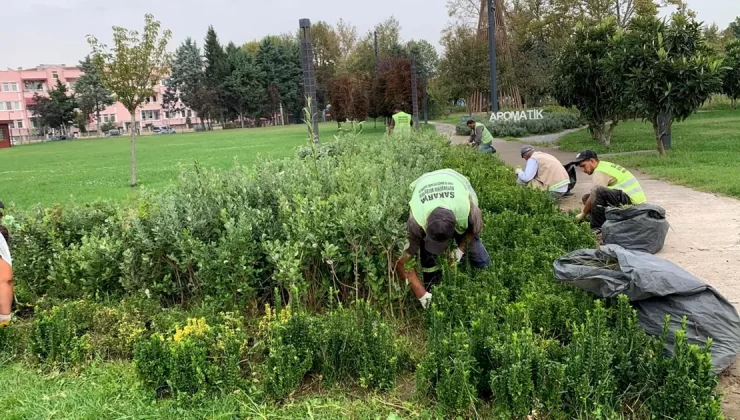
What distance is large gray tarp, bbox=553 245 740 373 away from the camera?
312 centimetres

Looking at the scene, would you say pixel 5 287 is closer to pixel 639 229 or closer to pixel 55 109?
pixel 639 229

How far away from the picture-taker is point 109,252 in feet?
13.3

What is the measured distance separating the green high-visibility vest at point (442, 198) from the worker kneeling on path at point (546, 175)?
14.1 feet

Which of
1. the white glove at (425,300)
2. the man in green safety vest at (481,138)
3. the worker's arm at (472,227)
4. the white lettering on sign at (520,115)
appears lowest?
the white glove at (425,300)

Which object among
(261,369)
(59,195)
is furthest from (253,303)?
(59,195)

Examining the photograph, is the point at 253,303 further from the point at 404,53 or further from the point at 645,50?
the point at 404,53

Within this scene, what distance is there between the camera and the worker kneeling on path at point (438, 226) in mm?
3512

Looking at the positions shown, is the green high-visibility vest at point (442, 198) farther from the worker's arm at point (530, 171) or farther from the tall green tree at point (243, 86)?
the tall green tree at point (243, 86)

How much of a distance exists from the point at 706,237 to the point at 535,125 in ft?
64.1

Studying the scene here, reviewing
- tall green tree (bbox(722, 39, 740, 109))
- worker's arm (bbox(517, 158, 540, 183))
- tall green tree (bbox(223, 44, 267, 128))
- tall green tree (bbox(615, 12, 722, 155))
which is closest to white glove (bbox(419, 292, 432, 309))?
worker's arm (bbox(517, 158, 540, 183))

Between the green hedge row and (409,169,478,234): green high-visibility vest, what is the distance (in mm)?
20897

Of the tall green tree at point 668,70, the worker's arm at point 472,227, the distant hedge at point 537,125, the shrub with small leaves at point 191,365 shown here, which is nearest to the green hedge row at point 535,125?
the distant hedge at point 537,125

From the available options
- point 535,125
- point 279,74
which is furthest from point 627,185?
point 279,74

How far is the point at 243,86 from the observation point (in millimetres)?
69188
